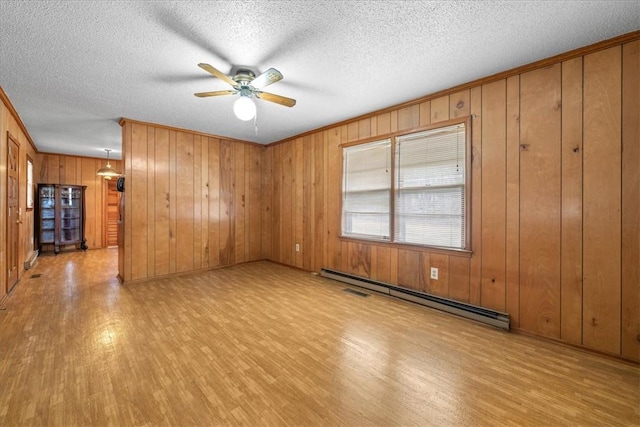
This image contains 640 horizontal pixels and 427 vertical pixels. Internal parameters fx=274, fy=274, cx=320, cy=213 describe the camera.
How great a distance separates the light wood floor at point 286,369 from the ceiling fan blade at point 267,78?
2229 millimetres

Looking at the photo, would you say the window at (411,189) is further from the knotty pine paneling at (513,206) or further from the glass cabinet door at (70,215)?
the glass cabinet door at (70,215)

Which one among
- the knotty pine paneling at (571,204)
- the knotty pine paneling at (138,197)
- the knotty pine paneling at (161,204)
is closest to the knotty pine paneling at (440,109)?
the knotty pine paneling at (571,204)

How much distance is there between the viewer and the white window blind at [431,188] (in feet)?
9.53

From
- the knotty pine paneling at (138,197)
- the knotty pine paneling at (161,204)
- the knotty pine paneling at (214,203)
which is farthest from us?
the knotty pine paneling at (214,203)

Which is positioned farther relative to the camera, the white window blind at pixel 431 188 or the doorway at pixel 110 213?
the doorway at pixel 110 213

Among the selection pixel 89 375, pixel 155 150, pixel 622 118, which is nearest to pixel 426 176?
pixel 622 118

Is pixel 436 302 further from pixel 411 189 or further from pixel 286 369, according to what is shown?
pixel 286 369

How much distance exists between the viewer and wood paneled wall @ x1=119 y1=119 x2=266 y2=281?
410 centimetres

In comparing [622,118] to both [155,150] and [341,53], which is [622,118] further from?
[155,150]

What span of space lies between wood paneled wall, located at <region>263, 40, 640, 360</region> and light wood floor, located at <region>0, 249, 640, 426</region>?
335mm

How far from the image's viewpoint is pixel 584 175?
7.23 ft

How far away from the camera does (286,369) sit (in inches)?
76.4

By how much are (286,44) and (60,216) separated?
24.6ft

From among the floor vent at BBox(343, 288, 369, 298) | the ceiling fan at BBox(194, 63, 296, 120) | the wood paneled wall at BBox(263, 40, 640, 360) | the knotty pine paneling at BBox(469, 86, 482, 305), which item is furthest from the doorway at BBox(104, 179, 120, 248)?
the knotty pine paneling at BBox(469, 86, 482, 305)
